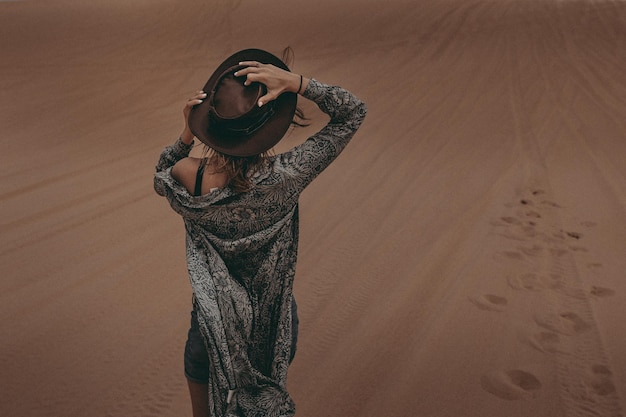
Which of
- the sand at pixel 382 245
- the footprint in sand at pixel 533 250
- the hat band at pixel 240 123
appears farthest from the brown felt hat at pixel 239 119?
the footprint in sand at pixel 533 250

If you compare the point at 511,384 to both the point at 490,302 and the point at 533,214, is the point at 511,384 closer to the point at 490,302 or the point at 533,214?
the point at 490,302

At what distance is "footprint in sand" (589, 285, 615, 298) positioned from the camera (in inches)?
144

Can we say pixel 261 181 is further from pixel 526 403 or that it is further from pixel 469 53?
pixel 469 53

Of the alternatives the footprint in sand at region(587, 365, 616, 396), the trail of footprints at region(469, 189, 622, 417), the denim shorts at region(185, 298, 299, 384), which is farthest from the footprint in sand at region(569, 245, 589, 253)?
the denim shorts at region(185, 298, 299, 384)

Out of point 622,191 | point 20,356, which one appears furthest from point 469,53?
point 20,356

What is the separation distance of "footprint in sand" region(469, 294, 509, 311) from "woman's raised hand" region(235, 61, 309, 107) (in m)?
2.35

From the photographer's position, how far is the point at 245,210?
185 cm

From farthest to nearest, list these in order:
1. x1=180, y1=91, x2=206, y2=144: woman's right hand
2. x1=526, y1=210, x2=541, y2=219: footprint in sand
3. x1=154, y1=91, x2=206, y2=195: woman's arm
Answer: x1=526, y1=210, x2=541, y2=219: footprint in sand
x1=154, y1=91, x2=206, y2=195: woman's arm
x1=180, y1=91, x2=206, y2=144: woman's right hand

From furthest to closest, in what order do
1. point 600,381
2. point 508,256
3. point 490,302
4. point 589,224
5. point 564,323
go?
1. point 589,224
2. point 508,256
3. point 490,302
4. point 564,323
5. point 600,381

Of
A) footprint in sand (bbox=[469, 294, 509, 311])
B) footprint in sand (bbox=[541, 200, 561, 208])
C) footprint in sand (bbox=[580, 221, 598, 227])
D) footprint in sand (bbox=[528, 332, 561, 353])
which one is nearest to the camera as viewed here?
footprint in sand (bbox=[528, 332, 561, 353])

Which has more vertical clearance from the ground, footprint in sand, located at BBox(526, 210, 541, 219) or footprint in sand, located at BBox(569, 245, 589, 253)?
footprint in sand, located at BBox(526, 210, 541, 219)

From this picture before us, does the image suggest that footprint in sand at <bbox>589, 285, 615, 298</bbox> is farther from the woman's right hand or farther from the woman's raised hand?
the woman's right hand

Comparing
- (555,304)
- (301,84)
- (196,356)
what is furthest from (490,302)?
(301,84)

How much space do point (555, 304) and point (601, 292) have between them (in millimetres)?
374
